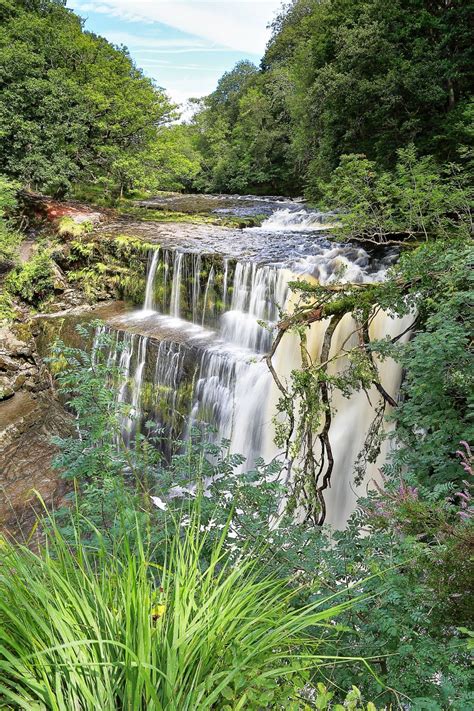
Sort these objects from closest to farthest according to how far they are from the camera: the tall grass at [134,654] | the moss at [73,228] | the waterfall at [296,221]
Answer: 1. the tall grass at [134,654]
2. the moss at [73,228]
3. the waterfall at [296,221]

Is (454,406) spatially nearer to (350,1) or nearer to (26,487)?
(26,487)

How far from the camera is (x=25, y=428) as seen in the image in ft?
27.2

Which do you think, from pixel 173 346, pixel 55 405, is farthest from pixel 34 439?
pixel 173 346

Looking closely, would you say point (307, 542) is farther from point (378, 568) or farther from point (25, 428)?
point (25, 428)

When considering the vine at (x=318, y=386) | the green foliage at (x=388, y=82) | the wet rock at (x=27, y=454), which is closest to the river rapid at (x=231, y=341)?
the wet rock at (x=27, y=454)

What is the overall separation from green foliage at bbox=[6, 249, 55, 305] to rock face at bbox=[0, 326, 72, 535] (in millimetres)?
1168

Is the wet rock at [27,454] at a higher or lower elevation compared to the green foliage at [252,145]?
lower

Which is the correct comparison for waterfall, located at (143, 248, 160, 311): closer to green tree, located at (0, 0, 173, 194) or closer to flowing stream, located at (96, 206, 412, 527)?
flowing stream, located at (96, 206, 412, 527)

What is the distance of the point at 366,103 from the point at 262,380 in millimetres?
8292

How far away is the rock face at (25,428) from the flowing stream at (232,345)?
4.78 ft

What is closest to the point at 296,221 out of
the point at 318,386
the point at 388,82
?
the point at 388,82

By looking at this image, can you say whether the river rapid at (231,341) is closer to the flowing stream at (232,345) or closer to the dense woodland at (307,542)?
the flowing stream at (232,345)

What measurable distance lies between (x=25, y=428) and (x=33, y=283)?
4.47m

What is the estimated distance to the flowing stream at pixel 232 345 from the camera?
612 centimetres
